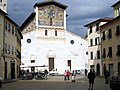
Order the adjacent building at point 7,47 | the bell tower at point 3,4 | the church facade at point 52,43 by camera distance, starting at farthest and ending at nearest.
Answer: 1. the church facade at point 52,43
2. the bell tower at point 3,4
3. the adjacent building at point 7,47

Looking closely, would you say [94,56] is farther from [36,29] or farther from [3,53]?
[3,53]

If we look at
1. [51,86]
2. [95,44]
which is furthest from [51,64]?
[51,86]

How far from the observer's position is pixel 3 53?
123ft

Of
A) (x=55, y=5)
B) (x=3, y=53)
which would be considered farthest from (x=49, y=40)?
(x=3, y=53)

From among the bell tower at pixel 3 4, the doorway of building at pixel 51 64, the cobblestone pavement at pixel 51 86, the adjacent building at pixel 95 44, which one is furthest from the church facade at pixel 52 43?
the cobblestone pavement at pixel 51 86

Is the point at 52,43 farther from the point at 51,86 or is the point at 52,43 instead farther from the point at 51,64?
the point at 51,86

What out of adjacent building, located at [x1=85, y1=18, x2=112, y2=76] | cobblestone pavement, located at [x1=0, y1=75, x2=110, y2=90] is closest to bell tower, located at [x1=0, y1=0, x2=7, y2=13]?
cobblestone pavement, located at [x1=0, y1=75, x2=110, y2=90]

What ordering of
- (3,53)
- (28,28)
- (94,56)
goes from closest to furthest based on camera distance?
(3,53)
(94,56)
(28,28)

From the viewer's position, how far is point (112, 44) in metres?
48.1

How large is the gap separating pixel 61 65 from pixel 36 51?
291 inches

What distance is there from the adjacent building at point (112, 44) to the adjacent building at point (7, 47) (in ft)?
51.5

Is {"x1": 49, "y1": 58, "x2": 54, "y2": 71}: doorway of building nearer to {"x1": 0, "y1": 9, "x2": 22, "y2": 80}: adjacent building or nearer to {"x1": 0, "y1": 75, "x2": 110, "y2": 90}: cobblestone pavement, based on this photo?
{"x1": 0, "y1": 9, "x2": 22, "y2": 80}: adjacent building

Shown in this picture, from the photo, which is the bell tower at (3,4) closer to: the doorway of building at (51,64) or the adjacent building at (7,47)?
the adjacent building at (7,47)

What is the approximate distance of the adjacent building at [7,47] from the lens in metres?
37.1
